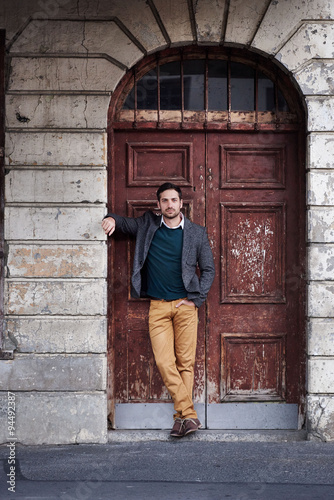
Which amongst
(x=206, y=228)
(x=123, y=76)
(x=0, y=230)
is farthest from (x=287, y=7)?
(x=0, y=230)

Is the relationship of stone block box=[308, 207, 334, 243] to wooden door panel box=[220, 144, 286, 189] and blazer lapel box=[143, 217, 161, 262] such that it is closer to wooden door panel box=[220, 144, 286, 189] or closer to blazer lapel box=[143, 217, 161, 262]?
wooden door panel box=[220, 144, 286, 189]

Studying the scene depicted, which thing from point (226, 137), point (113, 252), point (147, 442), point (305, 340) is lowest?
point (147, 442)

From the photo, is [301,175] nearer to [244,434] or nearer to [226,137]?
[226,137]

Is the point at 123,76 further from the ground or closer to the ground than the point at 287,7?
closer to the ground

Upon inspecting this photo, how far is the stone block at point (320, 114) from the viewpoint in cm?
558

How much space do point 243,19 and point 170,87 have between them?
94cm

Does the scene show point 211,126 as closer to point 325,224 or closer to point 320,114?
point 320,114

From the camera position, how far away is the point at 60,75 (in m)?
5.59

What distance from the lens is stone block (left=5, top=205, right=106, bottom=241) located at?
5.56 meters

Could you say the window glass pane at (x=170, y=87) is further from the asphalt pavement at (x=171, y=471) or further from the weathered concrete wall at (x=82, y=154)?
the asphalt pavement at (x=171, y=471)

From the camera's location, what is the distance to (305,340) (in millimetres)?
5688

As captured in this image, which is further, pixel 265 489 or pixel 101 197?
pixel 101 197

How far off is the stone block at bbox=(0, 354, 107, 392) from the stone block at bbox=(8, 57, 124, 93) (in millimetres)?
2551

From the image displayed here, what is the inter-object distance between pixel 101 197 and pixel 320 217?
2.08 m
